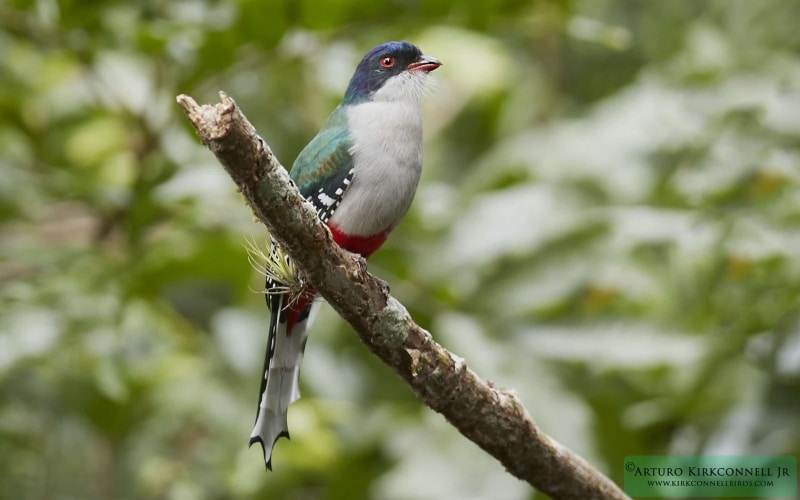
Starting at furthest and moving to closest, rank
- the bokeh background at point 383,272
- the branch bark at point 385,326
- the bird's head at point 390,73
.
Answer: the bokeh background at point 383,272 → the bird's head at point 390,73 → the branch bark at point 385,326

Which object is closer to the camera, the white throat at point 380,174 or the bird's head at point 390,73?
the white throat at point 380,174

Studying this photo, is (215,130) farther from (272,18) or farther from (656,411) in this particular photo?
(656,411)

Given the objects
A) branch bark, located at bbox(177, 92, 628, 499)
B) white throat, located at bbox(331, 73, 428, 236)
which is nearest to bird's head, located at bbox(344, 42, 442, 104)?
white throat, located at bbox(331, 73, 428, 236)

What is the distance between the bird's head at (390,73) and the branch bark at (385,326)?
827mm

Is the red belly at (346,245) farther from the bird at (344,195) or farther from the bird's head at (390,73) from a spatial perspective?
the bird's head at (390,73)

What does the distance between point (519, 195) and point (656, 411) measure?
1105mm

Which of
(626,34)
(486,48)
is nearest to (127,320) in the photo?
(486,48)

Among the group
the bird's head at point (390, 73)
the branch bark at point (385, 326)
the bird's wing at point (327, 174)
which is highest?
the bird's head at point (390, 73)

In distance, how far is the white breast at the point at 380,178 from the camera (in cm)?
271

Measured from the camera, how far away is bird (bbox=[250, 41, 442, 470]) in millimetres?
2715

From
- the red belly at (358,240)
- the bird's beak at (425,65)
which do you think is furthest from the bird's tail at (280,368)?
the bird's beak at (425,65)

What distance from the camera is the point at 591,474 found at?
291 cm

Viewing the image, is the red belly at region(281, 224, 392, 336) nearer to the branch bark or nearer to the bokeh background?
the branch bark

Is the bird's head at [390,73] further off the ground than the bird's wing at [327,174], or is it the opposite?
the bird's head at [390,73]
